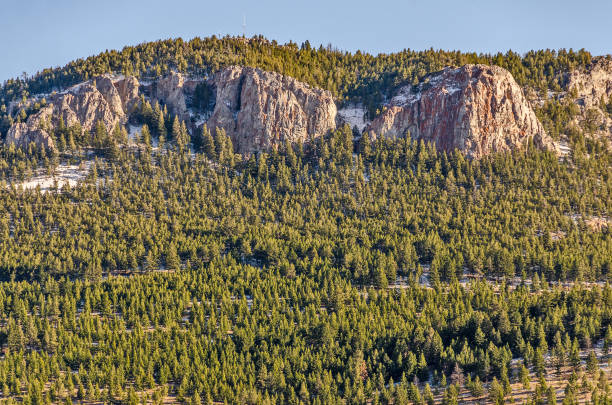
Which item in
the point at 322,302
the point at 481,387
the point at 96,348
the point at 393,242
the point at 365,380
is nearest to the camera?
the point at 481,387

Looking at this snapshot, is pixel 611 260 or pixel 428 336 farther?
pixel 611 260

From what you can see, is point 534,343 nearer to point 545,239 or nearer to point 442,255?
point 442,255

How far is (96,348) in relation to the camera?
129 metres

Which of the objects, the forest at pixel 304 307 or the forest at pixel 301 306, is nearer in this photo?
the forest at pixel 304 307

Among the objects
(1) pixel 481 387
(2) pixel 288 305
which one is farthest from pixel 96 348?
(1) pixel 481 387

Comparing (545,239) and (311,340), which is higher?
(545,239)

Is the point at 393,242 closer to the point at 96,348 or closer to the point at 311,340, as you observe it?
the point at 311,340

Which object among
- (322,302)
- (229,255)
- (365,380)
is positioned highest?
(229,255)

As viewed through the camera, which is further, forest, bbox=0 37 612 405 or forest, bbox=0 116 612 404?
forest, bbox=0 116 612 404

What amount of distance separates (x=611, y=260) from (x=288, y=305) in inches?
3488

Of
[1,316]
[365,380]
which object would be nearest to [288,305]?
[365,380]

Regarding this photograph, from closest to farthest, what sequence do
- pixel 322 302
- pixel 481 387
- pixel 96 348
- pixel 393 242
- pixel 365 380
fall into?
pixel 481 387 → pixel 365 380 → pixel 96 348 → pixel 322 302 → pixel 393 242

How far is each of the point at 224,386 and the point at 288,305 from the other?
1492 inches

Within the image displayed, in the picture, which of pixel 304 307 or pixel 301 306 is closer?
pixel 304 307
